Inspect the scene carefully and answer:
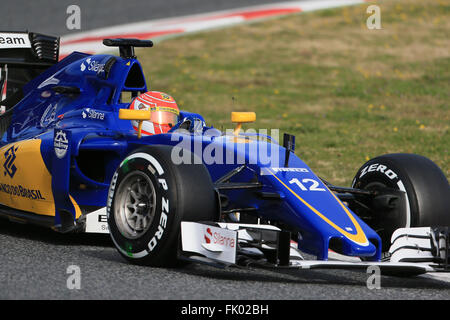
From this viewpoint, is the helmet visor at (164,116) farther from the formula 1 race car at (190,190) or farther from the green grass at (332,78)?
the green grass at (332,78)

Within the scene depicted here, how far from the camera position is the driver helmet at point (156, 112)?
6801 mm

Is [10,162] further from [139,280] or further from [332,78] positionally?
[332,78]

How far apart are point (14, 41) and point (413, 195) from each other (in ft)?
14.8

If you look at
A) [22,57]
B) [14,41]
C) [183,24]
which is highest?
[183,24]

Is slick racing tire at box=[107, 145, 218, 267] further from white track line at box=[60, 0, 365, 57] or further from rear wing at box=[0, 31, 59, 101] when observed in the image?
white track line at box=[60, 0, 365, 57]

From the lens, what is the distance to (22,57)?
8500mm

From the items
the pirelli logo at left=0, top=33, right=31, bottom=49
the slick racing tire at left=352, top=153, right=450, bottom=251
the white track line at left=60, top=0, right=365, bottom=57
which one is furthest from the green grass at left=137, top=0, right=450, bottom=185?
the pirelli logo at left=0, top=33, right=31, bottom=49

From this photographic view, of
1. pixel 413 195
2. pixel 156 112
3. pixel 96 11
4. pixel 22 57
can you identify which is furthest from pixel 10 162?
pixel 96 11

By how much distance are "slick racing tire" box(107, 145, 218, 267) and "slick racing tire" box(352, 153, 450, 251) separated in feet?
4.75

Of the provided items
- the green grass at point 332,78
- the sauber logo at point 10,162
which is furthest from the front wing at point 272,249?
the green grass at point 332,78

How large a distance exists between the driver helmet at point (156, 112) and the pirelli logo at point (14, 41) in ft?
6.95

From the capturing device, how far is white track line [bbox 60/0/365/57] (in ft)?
53.3
